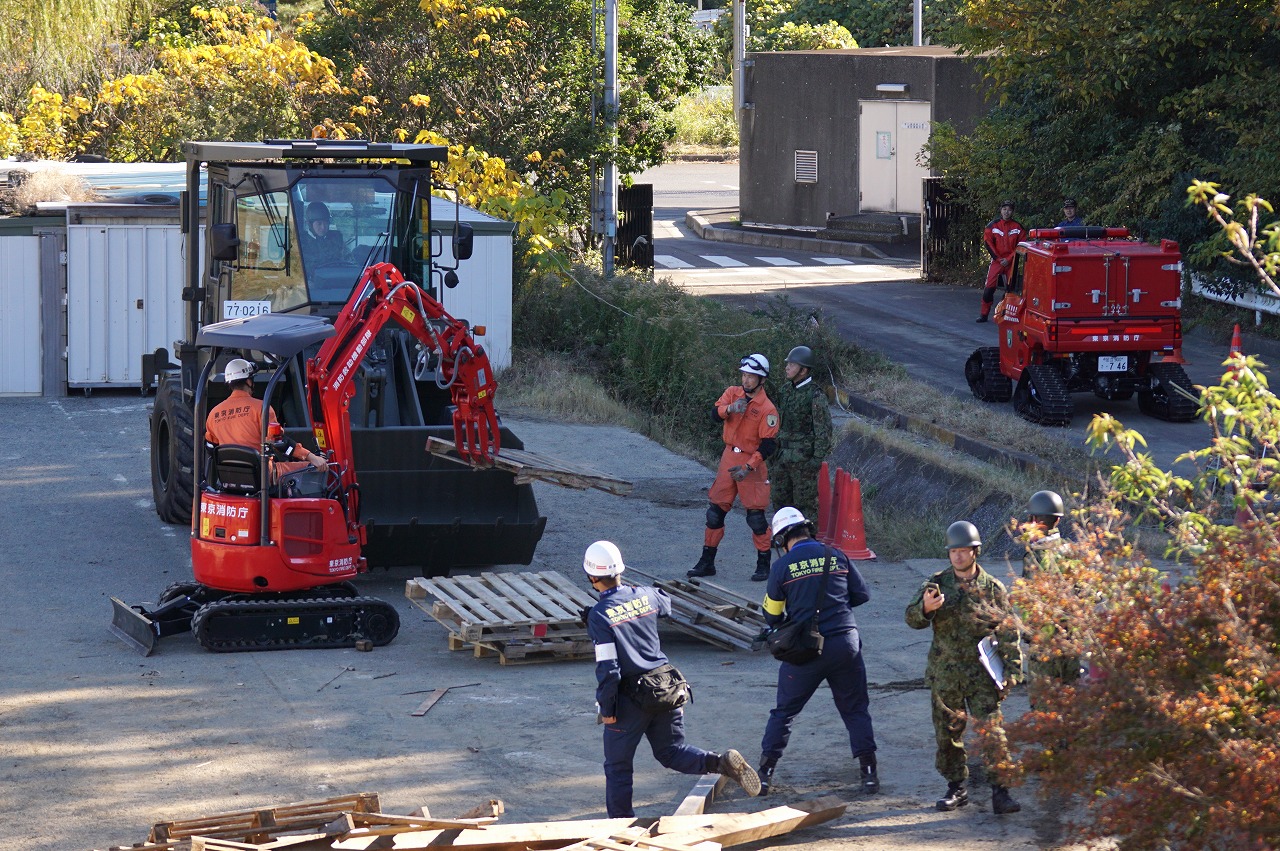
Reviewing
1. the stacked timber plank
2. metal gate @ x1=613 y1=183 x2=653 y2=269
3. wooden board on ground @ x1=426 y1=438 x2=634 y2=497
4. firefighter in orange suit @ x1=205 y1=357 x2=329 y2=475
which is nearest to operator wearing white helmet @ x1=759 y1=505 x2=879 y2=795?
the stacked timber plank

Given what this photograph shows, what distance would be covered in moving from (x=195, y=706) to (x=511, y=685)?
74.5 inches

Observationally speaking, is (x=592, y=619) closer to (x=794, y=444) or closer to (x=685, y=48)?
(x=794, y=444)

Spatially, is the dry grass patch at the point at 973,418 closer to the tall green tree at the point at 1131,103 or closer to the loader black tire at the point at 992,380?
the loader black tire at the point at 992,380

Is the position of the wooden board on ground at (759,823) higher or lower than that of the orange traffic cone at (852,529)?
lower

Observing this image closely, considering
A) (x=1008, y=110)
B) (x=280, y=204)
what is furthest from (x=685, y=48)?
(x=280, y=204)

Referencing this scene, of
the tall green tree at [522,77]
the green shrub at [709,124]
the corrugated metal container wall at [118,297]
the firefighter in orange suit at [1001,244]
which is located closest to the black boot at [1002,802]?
the corrugated metal container wall at [118,297]

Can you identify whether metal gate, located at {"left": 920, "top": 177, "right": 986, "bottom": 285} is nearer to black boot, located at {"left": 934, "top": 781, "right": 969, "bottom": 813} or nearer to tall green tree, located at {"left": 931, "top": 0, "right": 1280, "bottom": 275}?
tall green tree, located at {"left": 931, "top": 0, "right": 1280, "bottom": 275}

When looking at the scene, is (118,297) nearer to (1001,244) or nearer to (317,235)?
(317,235)

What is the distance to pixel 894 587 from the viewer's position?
40.0ft

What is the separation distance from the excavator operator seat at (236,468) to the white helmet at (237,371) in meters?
0.50

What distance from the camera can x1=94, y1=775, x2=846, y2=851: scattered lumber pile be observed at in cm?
656

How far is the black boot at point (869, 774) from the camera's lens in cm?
786

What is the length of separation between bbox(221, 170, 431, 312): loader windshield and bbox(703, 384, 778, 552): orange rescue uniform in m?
2.96

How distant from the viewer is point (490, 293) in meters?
20.2
